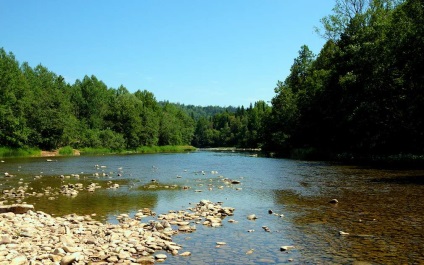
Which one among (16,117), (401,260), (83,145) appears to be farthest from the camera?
(83,145)

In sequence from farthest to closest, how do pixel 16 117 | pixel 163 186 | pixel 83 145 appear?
pixel 83 145, pixel 16 117, pixel 163 186

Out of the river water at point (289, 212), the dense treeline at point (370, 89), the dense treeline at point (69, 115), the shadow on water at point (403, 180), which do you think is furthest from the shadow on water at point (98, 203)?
the dense treeline at point (69, 115)

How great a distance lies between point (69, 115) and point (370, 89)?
7975 centimetres

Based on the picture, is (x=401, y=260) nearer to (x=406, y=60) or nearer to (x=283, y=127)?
(x=406, y=60)

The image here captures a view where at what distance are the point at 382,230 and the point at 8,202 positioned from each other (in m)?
19.4

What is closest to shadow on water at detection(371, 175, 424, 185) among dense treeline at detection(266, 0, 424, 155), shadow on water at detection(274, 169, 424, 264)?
shadow on water at detection(274, 169, 424, 264)

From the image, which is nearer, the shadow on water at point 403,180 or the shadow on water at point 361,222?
the shadow on water at point 361,222

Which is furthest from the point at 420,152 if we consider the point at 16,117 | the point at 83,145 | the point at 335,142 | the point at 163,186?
the point at 83,145

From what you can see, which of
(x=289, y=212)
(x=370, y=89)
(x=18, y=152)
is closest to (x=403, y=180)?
(x=289, y=212)

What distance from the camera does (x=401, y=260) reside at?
10.6 meters

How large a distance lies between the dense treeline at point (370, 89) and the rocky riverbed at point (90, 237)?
34226 mm

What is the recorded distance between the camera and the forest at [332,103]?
43469 mm

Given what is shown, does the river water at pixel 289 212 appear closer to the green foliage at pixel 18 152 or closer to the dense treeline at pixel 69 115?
the green foliage at pixel 18 152

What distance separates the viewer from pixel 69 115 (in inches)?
3944
